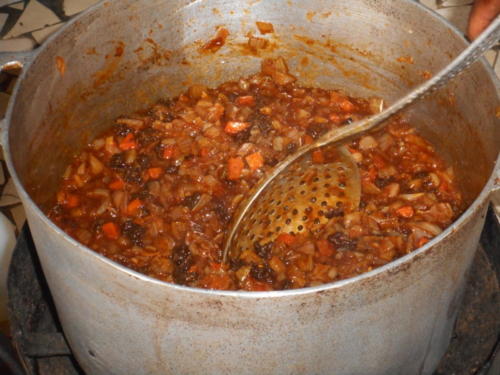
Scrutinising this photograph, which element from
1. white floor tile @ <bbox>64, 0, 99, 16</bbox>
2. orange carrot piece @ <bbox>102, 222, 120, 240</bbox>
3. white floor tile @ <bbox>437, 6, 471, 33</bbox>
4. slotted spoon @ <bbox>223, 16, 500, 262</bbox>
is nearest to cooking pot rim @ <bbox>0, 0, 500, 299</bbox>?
slotted spoon @ <bbox>223, 16, 500, 262</bbox>

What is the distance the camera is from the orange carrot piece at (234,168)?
2.37 m

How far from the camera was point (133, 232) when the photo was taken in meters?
2.18

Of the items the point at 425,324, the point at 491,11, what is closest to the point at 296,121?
the point at 491,11

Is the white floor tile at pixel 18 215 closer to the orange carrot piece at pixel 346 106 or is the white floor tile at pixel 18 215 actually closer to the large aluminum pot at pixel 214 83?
the large aluminum pot at pixel 214 83

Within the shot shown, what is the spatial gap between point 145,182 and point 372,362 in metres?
1.13

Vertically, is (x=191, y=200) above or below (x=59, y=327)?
above

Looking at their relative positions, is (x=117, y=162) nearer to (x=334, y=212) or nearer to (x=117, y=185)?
(x=117, y=185)

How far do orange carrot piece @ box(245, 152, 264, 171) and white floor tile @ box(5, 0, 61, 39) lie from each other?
2075 millimetres

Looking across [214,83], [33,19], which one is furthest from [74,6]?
[214,83]

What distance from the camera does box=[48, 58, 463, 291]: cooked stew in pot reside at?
6.61 ft

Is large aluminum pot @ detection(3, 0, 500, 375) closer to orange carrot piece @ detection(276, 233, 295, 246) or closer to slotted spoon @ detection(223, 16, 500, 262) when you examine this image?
slotted spoon @ detection(223, 16, 500, 262)

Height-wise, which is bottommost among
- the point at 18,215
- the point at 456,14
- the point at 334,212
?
the point at 18,215

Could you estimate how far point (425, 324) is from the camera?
5.33 feet

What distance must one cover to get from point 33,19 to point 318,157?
2410mm
